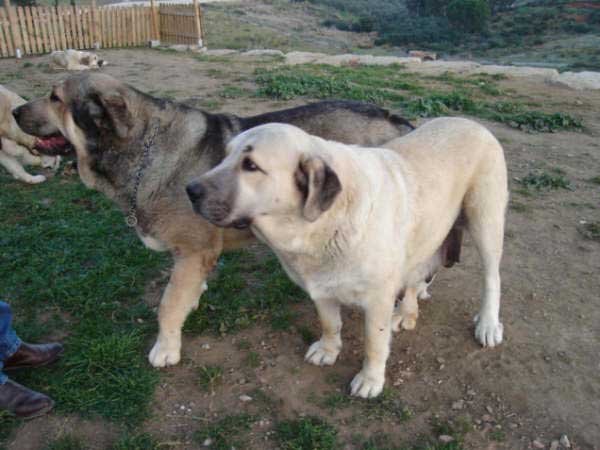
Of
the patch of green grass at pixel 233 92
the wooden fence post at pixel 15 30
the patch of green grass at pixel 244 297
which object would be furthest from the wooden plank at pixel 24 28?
the patch of green grass at pixel 244 297

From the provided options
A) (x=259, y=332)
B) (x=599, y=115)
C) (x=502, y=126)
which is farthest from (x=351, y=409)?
(x=599, y=115)

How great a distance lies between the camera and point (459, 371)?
3.51 m

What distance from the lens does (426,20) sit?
39.1m

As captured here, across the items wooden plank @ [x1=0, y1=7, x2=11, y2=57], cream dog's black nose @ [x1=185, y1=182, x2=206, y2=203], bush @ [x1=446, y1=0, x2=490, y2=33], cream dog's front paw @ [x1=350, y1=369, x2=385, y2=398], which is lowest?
cream dog's front paw @ [x1=350, y1=369, x2=385, y2=398]

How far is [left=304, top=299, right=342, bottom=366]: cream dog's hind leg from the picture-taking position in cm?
350

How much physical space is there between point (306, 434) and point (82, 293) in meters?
2.49

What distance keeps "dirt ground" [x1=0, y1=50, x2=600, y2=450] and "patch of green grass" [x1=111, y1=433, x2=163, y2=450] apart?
2.6 inches

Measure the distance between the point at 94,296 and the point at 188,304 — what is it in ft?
4.03

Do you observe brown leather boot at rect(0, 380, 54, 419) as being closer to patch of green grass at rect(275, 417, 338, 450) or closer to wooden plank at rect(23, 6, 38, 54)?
patch of green grass at rect(275, 417, 338, 450)

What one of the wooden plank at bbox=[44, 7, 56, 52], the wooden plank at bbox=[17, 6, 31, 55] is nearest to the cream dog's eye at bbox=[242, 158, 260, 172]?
the wooden plank at bbox=[17, 6, 31, 55]

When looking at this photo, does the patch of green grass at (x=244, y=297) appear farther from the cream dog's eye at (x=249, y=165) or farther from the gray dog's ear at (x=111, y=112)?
the cream dog's eye at (x=249, y=165)

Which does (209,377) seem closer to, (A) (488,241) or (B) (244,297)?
(B) (244,297)

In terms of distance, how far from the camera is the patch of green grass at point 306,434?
295cm

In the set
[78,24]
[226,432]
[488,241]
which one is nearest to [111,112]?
[226,432]
